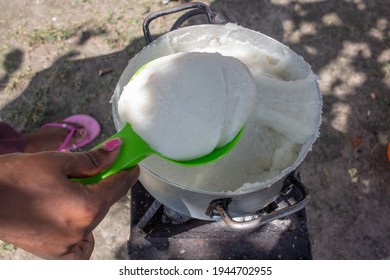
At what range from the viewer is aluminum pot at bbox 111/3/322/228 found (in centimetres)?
112

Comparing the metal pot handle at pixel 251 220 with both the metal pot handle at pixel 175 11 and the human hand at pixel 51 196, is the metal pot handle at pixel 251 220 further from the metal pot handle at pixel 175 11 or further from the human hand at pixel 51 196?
the metal pot handle at pixel 175 11

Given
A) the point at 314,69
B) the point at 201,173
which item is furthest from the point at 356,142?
the point at 201,173

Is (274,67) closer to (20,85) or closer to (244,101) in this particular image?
(244,101)

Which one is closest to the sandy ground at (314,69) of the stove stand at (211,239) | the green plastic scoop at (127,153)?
the stove stand at (211,239)

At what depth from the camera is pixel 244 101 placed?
3.86 ft

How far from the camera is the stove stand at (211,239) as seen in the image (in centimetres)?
161

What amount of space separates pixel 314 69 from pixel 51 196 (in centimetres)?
192

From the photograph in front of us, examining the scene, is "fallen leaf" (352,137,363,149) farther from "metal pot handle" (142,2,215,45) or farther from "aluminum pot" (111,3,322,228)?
"metal pot handle" (142,2,215,45)

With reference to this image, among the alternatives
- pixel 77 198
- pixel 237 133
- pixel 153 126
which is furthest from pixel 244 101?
pixel 77 198

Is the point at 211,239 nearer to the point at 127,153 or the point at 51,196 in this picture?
the point at 127,153

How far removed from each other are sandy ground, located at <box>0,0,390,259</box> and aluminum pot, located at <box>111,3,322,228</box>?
2.48 ft

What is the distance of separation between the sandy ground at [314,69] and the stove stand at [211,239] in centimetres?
56

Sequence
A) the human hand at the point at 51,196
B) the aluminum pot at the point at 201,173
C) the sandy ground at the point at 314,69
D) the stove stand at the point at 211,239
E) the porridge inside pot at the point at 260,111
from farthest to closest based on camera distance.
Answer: the sandy ground at the point at 314,69
the stove stand at the point at 211,239
the porridge inside pot at the point at 260,111
the aluminum pot at the point at 201,173
the human hand at the point at 51,196
